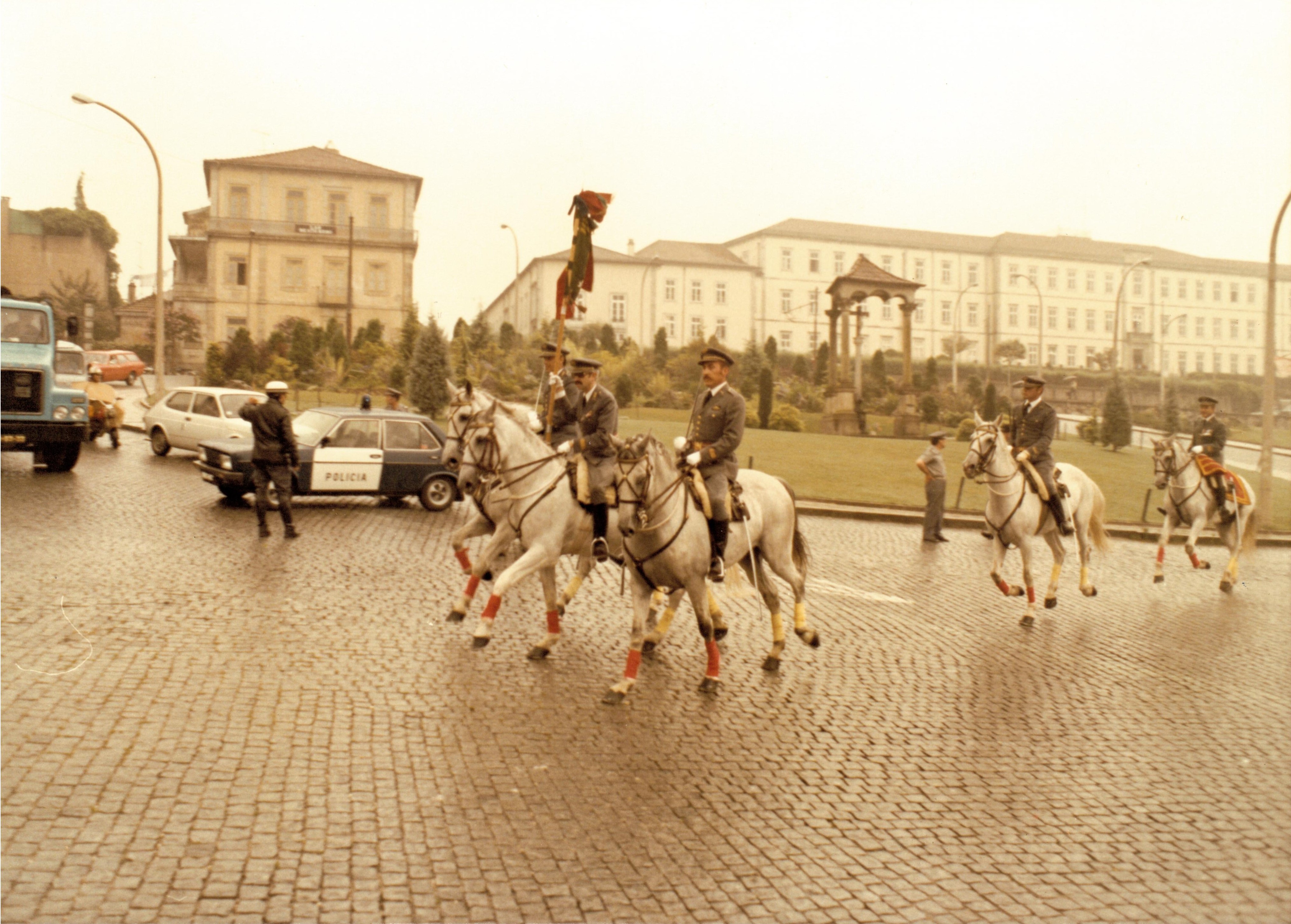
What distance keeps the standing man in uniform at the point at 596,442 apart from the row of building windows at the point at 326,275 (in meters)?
26.0

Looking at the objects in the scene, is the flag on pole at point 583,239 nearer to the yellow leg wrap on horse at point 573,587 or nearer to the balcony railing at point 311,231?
the yellow leg wrap on horse at point 573,587

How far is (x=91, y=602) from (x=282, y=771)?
15.2ft

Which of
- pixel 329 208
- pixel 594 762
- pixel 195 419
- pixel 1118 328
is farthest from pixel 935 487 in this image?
pixel 329 208

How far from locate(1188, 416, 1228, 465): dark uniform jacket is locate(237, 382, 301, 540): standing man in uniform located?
13162 millimetres

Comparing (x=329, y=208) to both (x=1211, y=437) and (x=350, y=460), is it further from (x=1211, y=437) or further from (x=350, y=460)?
(x=1211, y=437)

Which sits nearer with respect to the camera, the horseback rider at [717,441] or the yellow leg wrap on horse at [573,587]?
the horseback rider at [717,441]

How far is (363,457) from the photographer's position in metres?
16.7

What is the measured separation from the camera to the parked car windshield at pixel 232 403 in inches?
826

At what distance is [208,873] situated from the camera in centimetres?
435

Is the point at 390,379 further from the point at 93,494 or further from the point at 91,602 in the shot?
the point at 91,602

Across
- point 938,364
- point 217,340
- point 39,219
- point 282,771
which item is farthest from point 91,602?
point 938,364

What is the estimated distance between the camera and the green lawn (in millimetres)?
24281

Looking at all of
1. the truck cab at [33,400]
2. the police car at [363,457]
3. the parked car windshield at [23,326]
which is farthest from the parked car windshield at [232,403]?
the police car at [363,457]

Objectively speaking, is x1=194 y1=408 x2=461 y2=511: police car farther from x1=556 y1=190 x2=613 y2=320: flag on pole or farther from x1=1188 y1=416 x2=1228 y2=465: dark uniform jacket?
x1=1188 y1=416 x2=1228 y2=465: dark uniform jacket
